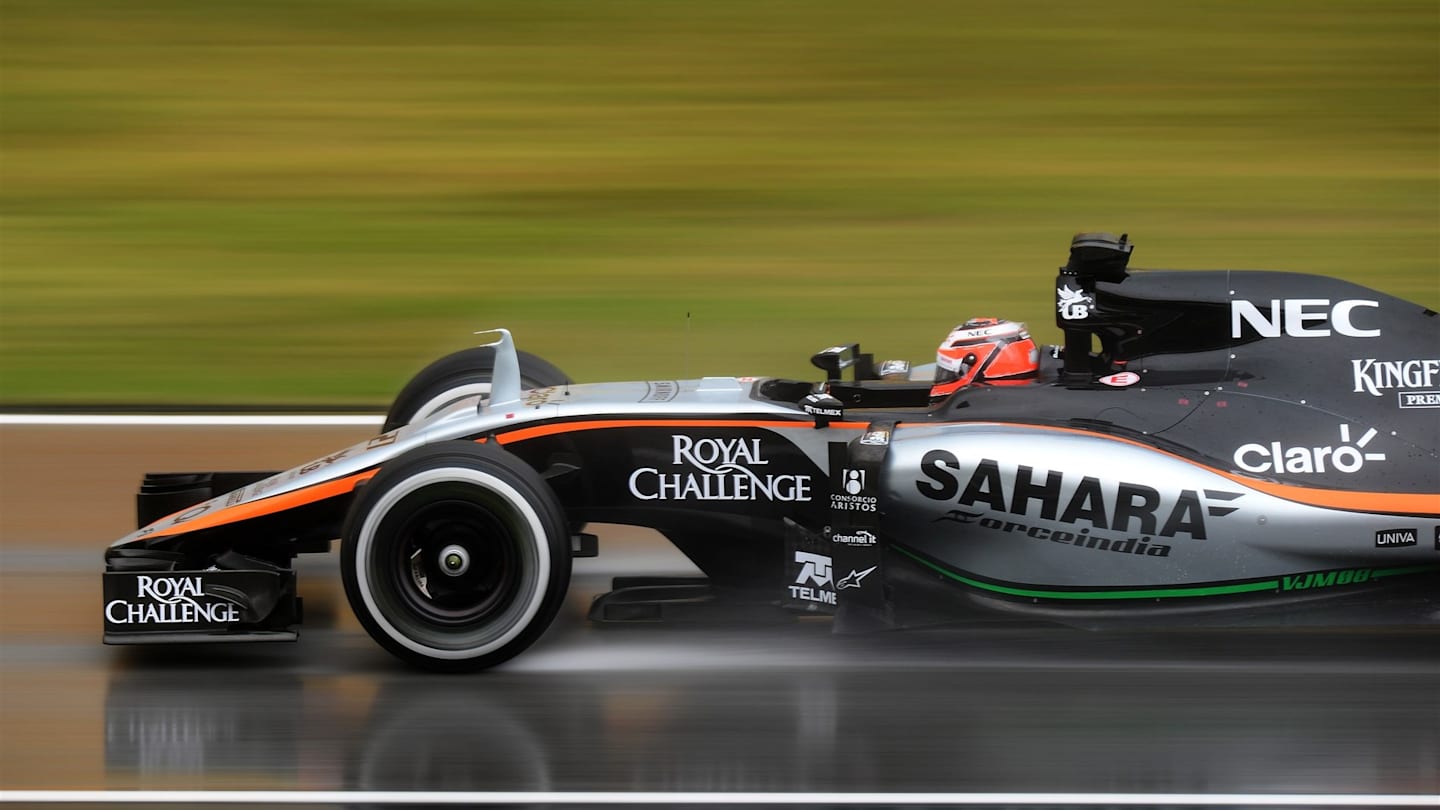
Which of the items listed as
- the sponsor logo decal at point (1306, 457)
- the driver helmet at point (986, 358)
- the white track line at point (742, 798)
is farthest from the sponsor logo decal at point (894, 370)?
the white track line at point (742, 798)

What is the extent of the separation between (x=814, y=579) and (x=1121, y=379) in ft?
4.48

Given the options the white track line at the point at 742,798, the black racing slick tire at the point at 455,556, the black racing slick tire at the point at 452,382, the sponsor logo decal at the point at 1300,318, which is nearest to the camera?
the white track line at the point at 742,798

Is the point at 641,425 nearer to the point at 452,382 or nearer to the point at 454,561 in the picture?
the point at 454,561

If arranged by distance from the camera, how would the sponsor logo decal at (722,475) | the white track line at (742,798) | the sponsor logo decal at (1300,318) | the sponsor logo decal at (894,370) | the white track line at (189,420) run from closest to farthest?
the white track line at (742,798) → the sponsor logo decal at (722,475) → the sponsor logo decal at (1300,318) → the sponsor logo decal at (894,370) → the white track line at (189,420)

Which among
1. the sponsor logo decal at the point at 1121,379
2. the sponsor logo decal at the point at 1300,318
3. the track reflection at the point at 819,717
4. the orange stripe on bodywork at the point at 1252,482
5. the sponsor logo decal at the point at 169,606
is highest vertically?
the sponsor logo decal at the point at 1300,318

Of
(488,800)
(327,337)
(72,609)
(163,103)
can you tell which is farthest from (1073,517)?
(163,103)

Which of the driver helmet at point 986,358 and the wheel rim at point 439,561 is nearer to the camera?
the wheel rim at point 439,561

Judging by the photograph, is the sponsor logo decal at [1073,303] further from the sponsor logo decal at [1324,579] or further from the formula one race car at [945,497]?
the sponsor logo decal at [1324,579]

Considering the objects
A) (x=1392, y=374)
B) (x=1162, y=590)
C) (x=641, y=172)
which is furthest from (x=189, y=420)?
(x=1392, y=374)

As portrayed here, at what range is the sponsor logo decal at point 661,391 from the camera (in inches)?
234

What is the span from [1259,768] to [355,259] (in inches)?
344

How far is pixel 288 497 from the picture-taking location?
5824 millimetres

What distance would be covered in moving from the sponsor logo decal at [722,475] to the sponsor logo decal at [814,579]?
21cm

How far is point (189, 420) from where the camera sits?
9016 mm
